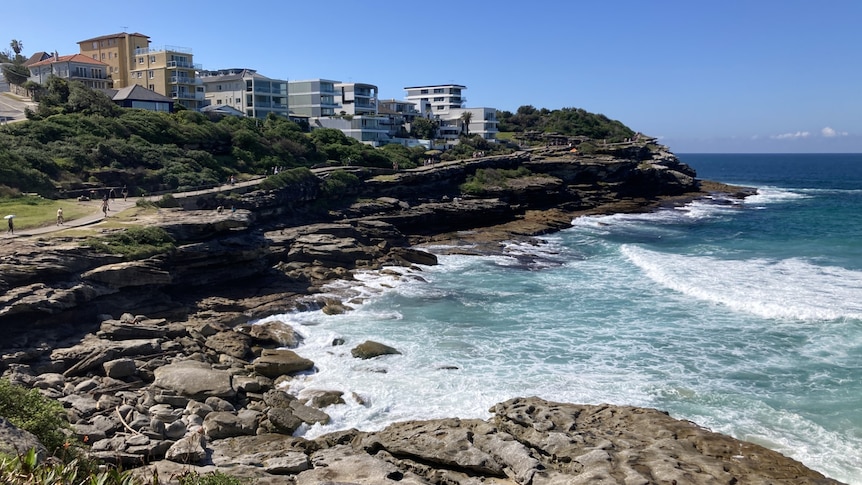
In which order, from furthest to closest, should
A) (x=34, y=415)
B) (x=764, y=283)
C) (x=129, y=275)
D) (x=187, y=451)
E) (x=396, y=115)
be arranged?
1. (x=396, y=115)
2. (x=764, y=283)
3. (x=129, y=275)
4. (x=187, y=451)
5. (x=34, y=415)

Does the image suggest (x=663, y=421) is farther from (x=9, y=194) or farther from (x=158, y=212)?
(x=9, y=194)

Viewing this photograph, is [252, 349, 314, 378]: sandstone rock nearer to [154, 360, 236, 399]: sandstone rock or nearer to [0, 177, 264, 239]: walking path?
[154, 360, 236, 399]: sandstone rock

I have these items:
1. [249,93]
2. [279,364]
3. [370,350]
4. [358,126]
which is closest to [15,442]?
[279,364]

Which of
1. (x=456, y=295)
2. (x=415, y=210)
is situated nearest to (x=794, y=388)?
(x=456, y=295)

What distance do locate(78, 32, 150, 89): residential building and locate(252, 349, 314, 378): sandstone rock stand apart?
6635 cm

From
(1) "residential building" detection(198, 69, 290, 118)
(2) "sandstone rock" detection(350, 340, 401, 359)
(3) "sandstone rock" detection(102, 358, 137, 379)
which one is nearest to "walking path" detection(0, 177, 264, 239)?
(3) "sandstone rock" detection(102, 358, 137, 379)

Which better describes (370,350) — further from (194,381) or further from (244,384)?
(194,381)

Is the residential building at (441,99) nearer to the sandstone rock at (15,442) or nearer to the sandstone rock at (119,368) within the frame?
the sandstone rock at (119,368)

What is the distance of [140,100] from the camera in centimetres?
6406

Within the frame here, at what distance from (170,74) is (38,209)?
4646 centimetres

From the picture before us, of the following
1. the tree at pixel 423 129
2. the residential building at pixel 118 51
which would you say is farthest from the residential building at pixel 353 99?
the residential building at pixel 118 51

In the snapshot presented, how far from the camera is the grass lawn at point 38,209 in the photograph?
30.4 m

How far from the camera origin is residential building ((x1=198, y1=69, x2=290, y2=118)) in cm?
7994

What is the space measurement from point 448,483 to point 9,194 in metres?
31.6
